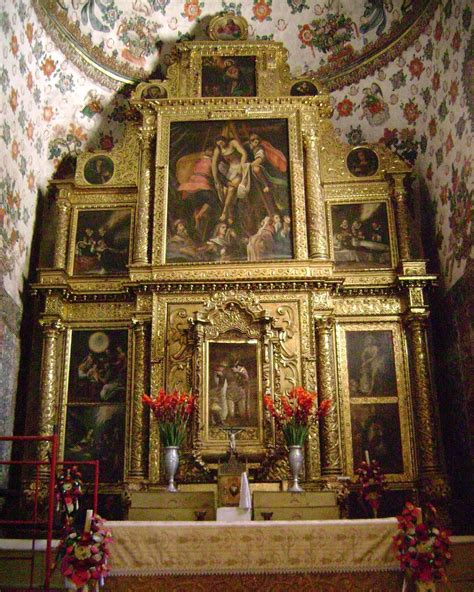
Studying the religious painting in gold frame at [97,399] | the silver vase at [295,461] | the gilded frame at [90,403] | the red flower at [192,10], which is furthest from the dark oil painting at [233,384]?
the red flower at [192,10]

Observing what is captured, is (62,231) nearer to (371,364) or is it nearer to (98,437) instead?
(98,437)

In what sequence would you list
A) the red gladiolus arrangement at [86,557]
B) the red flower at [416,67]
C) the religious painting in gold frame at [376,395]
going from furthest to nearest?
the red flower at [416,67], the religious painting in gold frame at [376,395], the red gladiolus arrangement at [86,557]

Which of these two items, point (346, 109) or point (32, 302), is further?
point (346, 109)

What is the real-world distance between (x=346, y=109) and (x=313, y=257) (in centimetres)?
403

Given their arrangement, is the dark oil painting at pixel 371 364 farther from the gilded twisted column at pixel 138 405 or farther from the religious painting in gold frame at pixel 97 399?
the religious painting in gold frame at pixel 97 399

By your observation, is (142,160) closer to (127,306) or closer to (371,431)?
(127,306)

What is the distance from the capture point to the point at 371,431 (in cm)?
1236

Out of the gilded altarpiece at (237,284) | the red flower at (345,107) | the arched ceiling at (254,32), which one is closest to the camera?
the gilded altarpiece at (237,284)

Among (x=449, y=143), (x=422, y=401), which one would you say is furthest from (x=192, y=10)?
(x=422, y=401)

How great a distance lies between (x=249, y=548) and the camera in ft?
25.9

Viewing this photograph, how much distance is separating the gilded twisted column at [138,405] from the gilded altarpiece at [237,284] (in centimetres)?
4

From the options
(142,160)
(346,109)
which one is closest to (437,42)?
(346,109)

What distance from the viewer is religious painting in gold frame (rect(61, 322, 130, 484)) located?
12320 millimetres

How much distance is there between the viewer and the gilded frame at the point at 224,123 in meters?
12.9
